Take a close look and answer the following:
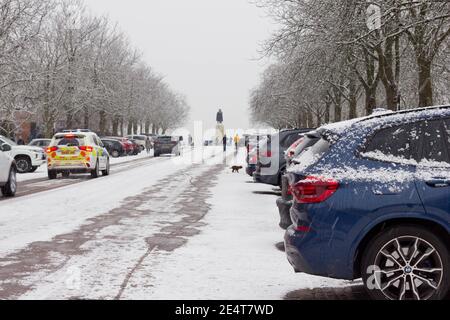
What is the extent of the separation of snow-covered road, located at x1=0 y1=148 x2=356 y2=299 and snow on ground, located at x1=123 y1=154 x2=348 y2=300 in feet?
0.04

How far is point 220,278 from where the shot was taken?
6715mm

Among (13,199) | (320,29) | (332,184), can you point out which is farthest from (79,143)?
(332,184)

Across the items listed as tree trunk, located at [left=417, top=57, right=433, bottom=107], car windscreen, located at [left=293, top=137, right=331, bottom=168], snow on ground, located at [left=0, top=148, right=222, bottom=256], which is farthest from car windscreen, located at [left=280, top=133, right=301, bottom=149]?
car windscreen, located at [left=293, top=137, right=331, bottom=168]

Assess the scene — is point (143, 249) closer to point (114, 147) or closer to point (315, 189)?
point (315, 189)

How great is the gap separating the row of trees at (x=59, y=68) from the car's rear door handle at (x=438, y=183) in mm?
28699

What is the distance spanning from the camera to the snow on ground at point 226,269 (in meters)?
6.10

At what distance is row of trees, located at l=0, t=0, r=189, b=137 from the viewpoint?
33.0 metres

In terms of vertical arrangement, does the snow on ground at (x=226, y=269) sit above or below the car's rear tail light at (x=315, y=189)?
below

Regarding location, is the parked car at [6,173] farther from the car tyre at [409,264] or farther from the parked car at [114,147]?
the parked car at [114,147]

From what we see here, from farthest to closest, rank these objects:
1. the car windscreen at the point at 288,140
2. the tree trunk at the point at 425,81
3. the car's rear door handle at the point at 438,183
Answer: the tree trunk at the point at 425,81 < the car windscreen at the point at 288,140 < the car's rear door handle at the point at 438,183

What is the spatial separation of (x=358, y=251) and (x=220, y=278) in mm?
1803

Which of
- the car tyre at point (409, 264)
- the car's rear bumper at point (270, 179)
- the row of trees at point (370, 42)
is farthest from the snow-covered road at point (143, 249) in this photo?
the row of trees at point (370, 42)

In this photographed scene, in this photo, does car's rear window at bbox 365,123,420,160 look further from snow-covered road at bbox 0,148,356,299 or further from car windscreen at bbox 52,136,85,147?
car windscreen at bbox 52,136,85,147
